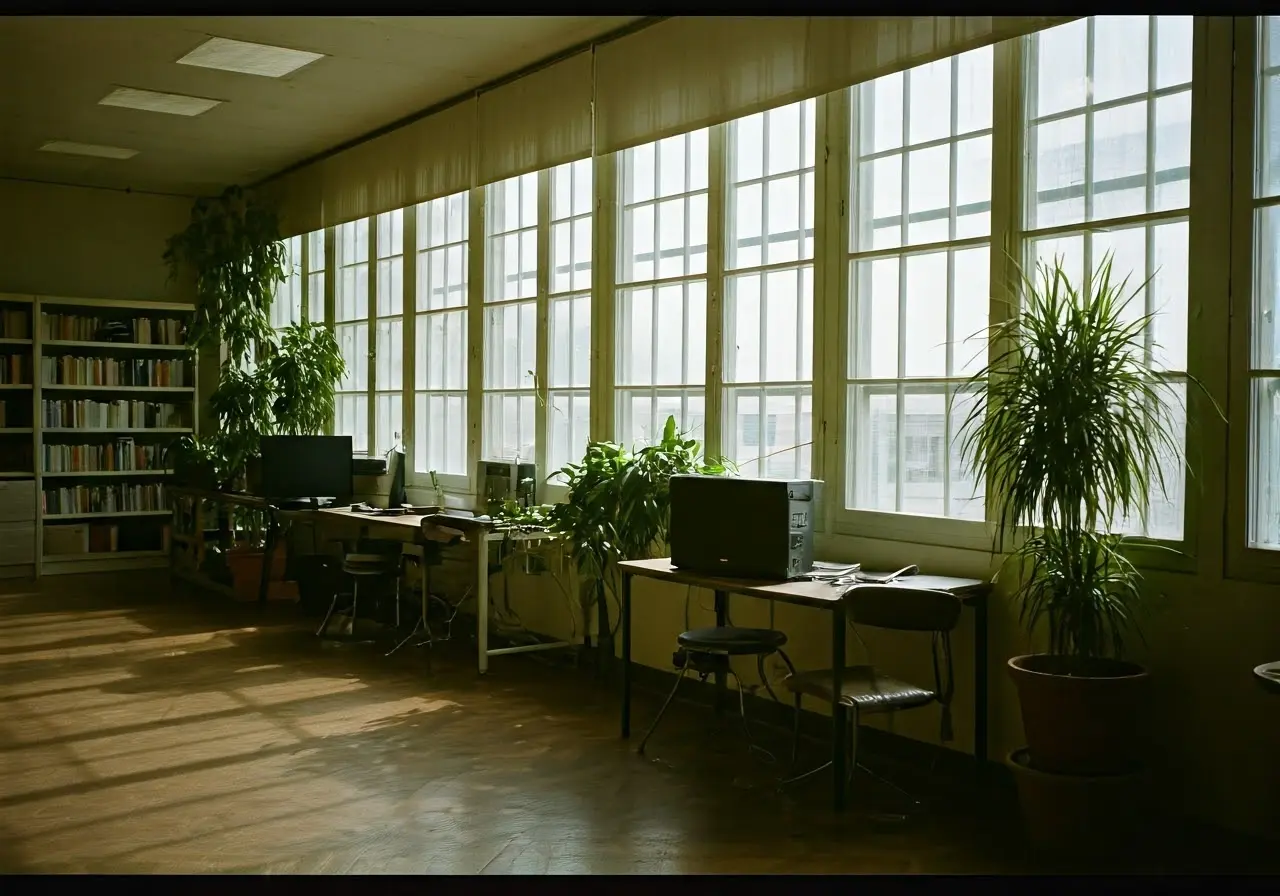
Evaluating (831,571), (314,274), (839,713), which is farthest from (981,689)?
(314,274)

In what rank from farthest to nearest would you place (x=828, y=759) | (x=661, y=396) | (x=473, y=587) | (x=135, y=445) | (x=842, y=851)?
1. (x=135, y=445)
2. (x=473, y=587)
3. (x=661, y=396)
4. (x=828, y=759)
5. (x=842, y=851)

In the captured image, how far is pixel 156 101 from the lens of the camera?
8453mm

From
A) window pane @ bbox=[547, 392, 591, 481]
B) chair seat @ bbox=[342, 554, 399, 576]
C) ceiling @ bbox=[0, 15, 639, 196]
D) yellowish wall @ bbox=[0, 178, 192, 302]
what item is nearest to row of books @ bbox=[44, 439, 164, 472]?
yellowish wall @ bbox=[0, 178, 192, 302]

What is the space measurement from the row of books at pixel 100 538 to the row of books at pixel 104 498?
0.53 ft

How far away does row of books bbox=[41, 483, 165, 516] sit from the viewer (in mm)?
10695

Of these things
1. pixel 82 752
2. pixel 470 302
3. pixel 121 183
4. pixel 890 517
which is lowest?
pixel 82 752

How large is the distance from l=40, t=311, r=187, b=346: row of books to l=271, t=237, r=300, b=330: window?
0.97 meters

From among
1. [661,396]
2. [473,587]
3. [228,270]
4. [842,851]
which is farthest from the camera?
[228,270]

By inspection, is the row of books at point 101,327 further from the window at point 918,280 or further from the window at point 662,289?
the window at point 918,280
